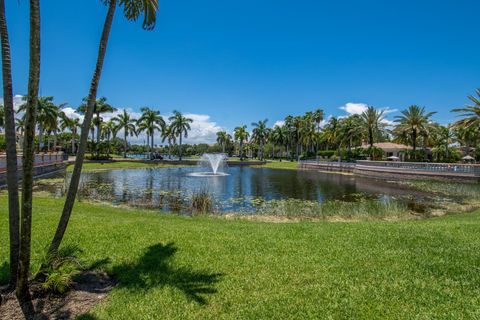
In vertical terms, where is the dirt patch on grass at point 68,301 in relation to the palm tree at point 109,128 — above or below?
below

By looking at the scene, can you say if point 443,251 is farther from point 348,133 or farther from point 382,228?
point 348,133

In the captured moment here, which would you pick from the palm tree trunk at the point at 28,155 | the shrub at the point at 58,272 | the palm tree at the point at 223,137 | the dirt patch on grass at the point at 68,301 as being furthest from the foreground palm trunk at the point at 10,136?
the palm tree at the point at 223,137

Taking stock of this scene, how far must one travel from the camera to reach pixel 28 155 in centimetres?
440

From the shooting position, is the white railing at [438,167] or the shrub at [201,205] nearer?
the shrub at [201,205]

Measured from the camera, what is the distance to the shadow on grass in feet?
16.0

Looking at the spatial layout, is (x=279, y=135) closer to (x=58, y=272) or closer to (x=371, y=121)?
(x=371, y=121)

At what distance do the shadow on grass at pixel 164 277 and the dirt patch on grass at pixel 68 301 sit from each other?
33 cm

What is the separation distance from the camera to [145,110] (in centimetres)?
6969

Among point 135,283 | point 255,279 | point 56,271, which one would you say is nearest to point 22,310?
point 56,271

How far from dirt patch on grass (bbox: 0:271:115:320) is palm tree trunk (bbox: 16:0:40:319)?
0.40 feet

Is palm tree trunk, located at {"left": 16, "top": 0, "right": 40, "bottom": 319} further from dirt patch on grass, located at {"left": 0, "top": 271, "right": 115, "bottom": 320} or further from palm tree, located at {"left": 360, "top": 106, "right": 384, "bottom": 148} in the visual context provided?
palm tree, located at {"left": 360, "top": 106, "right": 384, "bottom": 148}

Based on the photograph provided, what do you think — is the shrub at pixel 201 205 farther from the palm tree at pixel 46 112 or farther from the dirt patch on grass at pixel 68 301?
the palm tree at pixel 46 112

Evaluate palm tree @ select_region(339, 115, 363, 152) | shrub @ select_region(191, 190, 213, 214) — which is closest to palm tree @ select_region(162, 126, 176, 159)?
palm tree @ select_region(339, 115, 363, 152)

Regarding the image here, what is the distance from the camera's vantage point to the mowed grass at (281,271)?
4.29 metres
